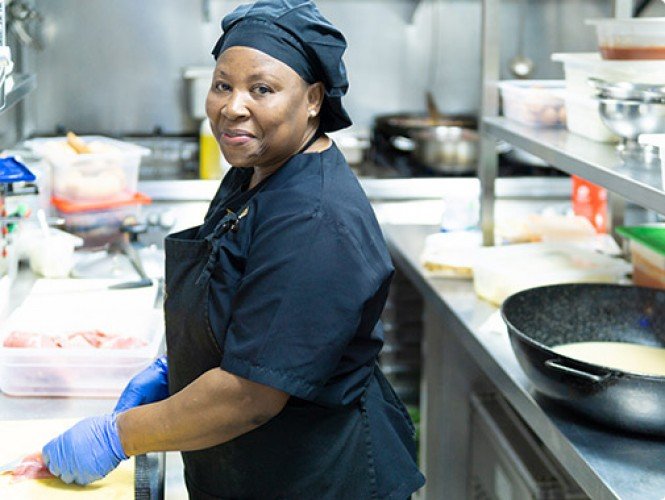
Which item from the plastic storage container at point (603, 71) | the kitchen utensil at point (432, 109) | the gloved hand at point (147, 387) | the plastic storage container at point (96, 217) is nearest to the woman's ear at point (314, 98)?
the gloved hand at point (147, 387)

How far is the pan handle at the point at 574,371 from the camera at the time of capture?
1904mm

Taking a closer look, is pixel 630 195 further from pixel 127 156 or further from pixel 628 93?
pixel 127 156

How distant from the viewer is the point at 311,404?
1.85 m

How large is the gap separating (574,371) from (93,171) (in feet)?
6.06

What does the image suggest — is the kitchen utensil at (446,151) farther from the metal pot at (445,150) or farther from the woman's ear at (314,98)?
the woman's ear at (314,98)

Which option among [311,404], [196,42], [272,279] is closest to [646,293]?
[311,404]

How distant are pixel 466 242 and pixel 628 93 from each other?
0.96 m

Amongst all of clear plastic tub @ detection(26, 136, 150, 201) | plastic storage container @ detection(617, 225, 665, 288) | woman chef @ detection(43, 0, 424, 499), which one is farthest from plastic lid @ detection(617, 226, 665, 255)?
clear plastic tub @ detection(26, 136, 150, 201)

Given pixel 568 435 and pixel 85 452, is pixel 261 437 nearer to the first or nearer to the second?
pixel 85 452

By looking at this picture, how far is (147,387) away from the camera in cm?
202

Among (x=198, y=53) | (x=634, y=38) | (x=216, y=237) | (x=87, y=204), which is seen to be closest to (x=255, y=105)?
(x=216, y=237)

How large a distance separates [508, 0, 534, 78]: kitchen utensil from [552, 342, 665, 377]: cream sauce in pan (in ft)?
7.94

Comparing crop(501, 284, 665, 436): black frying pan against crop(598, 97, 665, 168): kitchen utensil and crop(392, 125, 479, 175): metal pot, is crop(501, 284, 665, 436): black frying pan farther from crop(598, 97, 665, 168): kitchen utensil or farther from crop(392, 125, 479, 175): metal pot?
crop(392, 125, 479, 175): metal pot

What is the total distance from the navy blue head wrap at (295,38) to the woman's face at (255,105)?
0.02 metres
